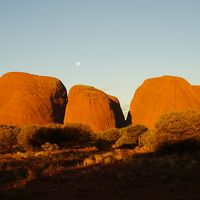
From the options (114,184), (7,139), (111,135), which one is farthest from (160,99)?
(114,184)

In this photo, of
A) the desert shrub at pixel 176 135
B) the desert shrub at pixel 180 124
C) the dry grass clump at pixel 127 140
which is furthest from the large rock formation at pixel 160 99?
the desert shrub at pixel 176 135

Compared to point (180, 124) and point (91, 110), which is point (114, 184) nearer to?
point (180, 124)

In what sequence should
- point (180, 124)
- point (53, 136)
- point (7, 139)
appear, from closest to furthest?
1. point (180, 124)
2. point (53, 136)
3. point (7, 139)

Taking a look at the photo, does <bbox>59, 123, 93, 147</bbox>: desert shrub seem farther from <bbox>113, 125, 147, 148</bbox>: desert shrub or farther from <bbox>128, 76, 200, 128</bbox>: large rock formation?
<bbox>128, 76, 200, 128</bbox>: large rock formation

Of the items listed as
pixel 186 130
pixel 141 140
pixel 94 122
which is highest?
pixel 186 130

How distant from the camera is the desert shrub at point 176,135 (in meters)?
21.0

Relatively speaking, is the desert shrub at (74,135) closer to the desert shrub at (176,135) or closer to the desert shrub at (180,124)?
the desert shrub at (176,135)

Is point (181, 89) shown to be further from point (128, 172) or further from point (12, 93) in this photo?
point (128, 172)

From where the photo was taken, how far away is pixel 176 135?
21.0 m

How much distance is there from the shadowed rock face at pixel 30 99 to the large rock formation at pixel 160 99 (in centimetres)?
1399

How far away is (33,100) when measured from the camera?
6444 centimetres

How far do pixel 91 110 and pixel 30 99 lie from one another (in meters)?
11.2

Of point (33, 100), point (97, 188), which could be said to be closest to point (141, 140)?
point (97, 188)

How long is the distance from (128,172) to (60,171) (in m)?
2.36
